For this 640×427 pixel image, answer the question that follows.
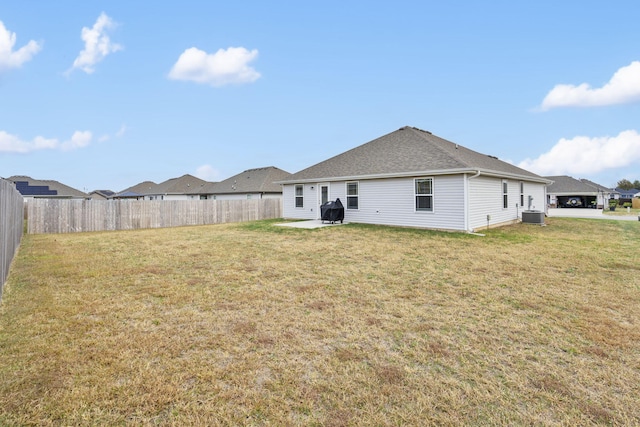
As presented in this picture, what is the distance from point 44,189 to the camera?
1320 inches

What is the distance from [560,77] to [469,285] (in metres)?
15.3

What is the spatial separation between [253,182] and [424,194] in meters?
19.6

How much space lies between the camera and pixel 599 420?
2115 mm

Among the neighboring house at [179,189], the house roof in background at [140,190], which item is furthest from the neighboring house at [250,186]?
the house roof in background at [140,190]

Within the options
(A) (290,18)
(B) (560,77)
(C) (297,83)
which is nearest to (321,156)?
(C) (297,83)

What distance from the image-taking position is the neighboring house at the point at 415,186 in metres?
12.1

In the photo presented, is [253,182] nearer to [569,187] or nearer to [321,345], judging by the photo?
[321,345]

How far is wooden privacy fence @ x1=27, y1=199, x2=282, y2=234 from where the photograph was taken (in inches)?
563

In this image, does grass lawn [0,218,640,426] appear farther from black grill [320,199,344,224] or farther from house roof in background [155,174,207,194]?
house roof in background [155,174,207,194]

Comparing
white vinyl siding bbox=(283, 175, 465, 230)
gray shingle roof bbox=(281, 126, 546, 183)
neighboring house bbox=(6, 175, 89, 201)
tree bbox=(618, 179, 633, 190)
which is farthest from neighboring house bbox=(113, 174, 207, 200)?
tree bbox=(618, 179, 633, 190)

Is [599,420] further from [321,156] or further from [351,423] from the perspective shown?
[321,156]

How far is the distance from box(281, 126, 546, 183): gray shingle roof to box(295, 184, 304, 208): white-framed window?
60 cm

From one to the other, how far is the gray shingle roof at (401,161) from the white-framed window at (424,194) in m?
0.58

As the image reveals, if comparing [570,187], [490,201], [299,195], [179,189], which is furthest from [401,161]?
[570,187]
